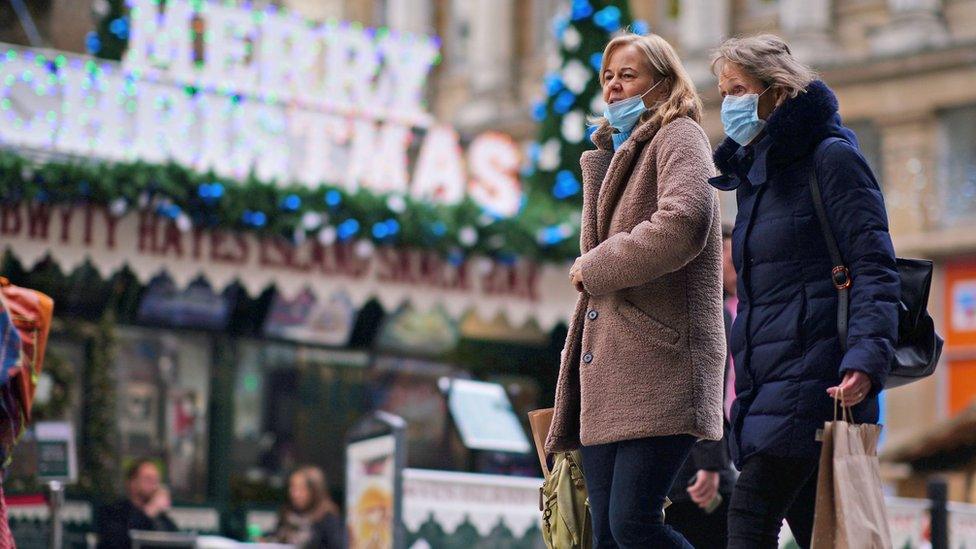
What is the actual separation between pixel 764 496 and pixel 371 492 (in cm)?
528

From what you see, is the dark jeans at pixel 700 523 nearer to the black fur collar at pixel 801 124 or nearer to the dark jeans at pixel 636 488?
the dark jeans at pixel 636 488

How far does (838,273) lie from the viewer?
15.8 ft

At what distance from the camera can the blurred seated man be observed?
480 inches

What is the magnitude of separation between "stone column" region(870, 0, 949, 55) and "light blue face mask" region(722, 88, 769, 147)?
24834 mm

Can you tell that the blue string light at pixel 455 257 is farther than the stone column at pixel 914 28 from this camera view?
No

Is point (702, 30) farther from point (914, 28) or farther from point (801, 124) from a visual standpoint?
point (801, 124)

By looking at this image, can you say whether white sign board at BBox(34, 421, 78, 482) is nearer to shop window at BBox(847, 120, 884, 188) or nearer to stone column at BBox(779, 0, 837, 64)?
shop window at BBox(847, 120, 884, 188)

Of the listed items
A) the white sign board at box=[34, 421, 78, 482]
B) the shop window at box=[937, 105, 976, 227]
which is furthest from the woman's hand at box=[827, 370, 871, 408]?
the shop window at box=[937, 105, 976, 227]

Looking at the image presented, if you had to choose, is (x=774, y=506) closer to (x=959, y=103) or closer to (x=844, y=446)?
(x=844, y=446)

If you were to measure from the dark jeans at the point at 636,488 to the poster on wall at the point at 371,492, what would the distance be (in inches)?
184

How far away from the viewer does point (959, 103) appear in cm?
2822

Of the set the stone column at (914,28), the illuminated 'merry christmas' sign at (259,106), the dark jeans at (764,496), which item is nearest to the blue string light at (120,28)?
the illuminated 'merry christmas' sign at (259,106)

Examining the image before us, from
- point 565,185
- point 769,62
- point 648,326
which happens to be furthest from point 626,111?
point 565,185

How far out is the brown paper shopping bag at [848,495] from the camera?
4.47 metres
